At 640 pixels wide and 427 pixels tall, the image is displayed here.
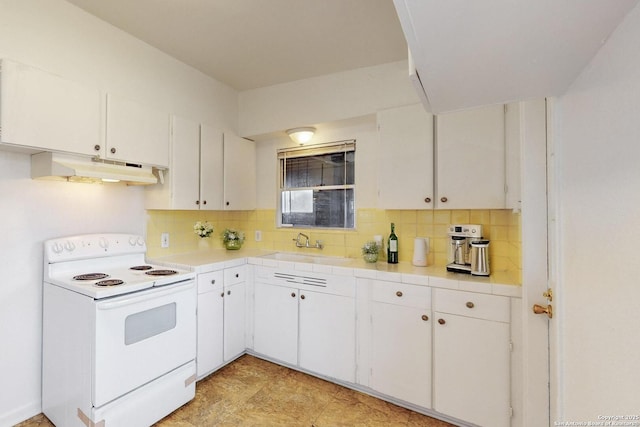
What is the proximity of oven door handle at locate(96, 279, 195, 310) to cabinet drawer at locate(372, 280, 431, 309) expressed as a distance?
1366 mm

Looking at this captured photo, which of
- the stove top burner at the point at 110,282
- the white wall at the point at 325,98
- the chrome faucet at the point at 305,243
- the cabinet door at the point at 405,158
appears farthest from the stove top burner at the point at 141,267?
the cabinet door at the point at 405,158

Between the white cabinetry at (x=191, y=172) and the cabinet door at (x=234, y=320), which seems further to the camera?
the cabinet door at (x=234, y=320)

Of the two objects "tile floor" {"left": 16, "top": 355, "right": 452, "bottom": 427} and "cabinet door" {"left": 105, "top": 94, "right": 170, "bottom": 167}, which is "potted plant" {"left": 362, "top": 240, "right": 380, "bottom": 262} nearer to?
"tile floor" {"left": 16, "top": 355, "right": 452, "bottom": 427}

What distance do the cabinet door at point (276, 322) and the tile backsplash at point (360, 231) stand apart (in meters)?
0.60

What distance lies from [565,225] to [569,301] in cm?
22

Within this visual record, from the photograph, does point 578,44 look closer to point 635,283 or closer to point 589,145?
point 589,145

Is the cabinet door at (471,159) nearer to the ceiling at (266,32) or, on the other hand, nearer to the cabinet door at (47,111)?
the ceiling at (266,32)

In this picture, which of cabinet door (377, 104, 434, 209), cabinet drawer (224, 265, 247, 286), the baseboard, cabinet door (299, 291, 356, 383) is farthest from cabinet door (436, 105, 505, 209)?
the baseboard

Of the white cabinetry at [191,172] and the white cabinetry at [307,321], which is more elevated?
the white cabinetry at [191,172]

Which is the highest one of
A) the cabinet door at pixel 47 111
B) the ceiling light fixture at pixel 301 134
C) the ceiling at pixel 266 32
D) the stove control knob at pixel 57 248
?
the ceiling at pixel 266 32

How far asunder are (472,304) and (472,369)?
16.1 inches

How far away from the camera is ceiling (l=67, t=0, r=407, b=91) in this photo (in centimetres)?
185

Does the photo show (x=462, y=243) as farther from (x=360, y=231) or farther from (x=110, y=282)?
(x=110, y=282)

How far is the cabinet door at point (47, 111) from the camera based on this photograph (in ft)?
5.06
